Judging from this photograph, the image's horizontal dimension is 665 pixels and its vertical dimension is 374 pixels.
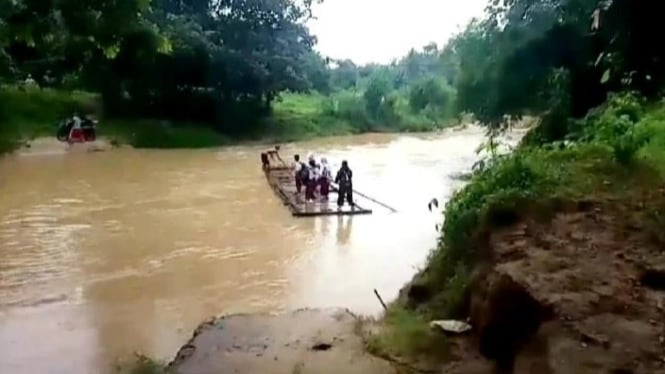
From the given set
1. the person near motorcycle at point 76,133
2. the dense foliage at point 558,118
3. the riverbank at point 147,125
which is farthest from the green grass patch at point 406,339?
the person near motorcycle at point 76,133

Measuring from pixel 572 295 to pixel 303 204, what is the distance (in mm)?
11431

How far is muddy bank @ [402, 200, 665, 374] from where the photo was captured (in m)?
3.56

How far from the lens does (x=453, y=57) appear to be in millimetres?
21562

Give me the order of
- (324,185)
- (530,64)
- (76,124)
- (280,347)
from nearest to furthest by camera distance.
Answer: (280,347), (324,185), (530,64), (76,124)

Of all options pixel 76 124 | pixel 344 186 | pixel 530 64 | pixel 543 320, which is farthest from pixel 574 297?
pixel 76 124

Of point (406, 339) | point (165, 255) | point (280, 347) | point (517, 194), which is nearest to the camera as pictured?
point (406, 339)

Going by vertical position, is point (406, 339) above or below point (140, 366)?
above

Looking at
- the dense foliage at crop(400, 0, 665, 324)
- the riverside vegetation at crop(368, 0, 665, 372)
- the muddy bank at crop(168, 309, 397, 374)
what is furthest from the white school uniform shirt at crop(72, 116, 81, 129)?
the muddy bank at crop(168, 309, 397, 374)

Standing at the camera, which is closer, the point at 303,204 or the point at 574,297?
the point at 574,297

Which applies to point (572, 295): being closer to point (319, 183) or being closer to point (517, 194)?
point (517, 194)

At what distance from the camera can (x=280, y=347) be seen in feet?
20.0

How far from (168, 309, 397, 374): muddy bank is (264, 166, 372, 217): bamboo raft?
7.29m

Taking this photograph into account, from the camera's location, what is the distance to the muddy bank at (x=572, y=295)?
11.7 feet

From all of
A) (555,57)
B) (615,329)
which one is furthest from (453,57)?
(615,329)
